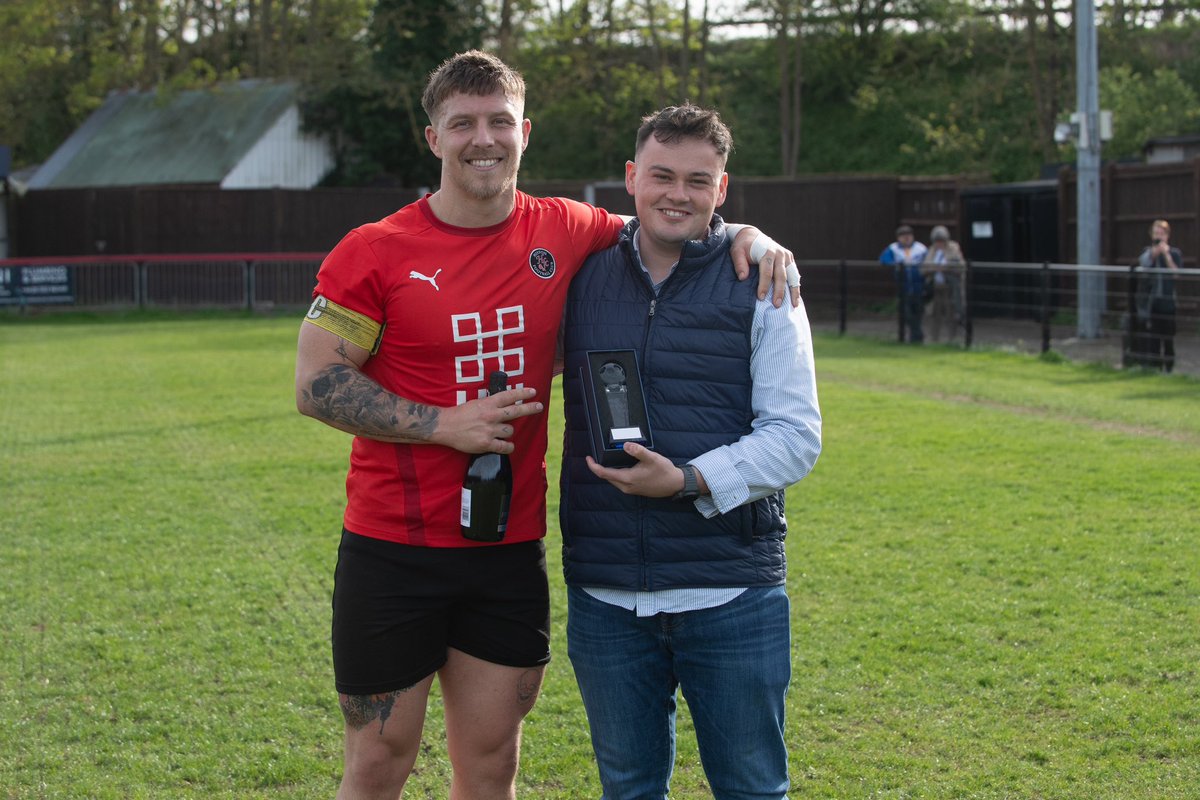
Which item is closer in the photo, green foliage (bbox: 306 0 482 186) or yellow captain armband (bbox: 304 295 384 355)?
yellow captain armband (bbox: 304 295 384 355)

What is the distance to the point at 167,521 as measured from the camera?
28.3 ft

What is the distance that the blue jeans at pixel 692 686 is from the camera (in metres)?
3.24

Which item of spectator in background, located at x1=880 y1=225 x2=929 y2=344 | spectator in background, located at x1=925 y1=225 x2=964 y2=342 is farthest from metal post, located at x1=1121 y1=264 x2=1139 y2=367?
spectator in background, located at x1=880 y1=225 x2=929 y2=344

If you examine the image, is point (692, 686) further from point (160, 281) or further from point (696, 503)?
point (160, 281)

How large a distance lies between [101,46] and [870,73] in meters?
23.1

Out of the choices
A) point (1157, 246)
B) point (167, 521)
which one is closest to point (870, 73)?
point (1157, 246)

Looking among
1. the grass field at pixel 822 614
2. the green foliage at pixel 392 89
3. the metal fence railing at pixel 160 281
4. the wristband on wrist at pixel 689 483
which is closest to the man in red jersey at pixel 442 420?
the wristband on wrist at pixel 689 483

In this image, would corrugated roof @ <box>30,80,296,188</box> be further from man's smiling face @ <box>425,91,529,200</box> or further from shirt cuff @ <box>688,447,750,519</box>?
shirt cuff @ <box>688,447,750,519</box>

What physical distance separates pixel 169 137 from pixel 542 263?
124 ft

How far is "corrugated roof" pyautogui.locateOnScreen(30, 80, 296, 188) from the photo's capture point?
119 feet

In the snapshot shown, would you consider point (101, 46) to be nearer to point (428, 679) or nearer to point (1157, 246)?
point (1157, 246)

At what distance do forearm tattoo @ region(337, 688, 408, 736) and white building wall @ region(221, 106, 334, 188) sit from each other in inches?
1297

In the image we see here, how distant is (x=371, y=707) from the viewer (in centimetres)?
353

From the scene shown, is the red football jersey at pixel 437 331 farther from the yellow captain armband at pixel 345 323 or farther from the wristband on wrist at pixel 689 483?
the wristband on wrist at pixel 689 483
